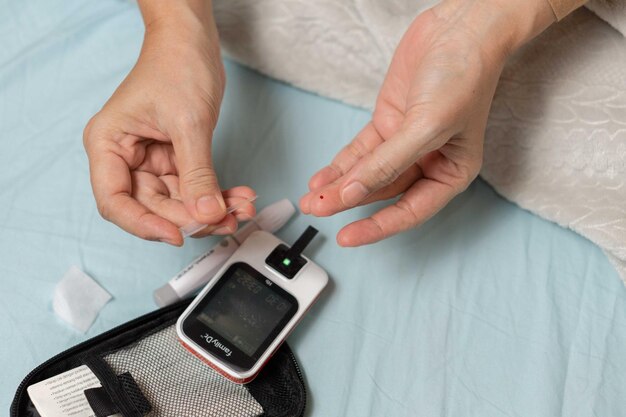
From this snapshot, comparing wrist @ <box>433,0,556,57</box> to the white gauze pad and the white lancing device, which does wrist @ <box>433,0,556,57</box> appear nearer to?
the white lancing device

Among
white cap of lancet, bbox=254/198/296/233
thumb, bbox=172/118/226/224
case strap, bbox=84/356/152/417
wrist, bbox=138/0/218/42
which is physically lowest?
case strap, bbox=84/356/152/417

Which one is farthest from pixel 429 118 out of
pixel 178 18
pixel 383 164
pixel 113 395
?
pixel 113 395

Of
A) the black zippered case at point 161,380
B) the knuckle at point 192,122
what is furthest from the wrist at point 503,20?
the black zippered case at point 161,380

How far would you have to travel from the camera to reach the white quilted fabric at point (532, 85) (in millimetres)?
824

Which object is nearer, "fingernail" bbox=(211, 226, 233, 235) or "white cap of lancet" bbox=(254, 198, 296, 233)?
"fingernail" bbox=(211, 226, 233, 235)

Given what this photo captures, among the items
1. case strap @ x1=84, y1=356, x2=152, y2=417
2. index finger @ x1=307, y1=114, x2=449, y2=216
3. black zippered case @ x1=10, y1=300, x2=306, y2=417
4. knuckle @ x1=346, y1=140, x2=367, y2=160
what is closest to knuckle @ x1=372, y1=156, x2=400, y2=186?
index finger @ x1=307, y1=114, x2=449, y2=216

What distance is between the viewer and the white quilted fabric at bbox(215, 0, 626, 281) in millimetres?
824

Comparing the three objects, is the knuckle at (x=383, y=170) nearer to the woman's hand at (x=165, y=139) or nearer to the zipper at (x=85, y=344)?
the woman's hand at (x=165, y=139)

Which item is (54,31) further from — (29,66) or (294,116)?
(294,116)

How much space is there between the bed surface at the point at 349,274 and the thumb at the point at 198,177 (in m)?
0.17

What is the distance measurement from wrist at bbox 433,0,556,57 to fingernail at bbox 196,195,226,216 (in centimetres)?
35

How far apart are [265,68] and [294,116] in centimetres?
9

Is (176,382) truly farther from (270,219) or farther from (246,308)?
(270,219)

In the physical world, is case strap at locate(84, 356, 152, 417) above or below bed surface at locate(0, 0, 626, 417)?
below
